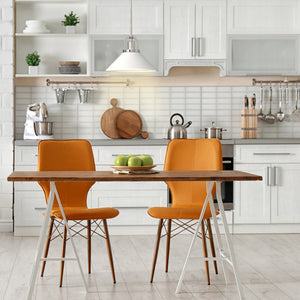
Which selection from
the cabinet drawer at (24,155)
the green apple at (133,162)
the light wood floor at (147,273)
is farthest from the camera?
the cabinet drawer at (24,155)

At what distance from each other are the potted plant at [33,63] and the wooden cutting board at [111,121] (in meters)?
0.78

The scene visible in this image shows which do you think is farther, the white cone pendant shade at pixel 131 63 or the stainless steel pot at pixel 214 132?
the stainless steel pot at pixel 214 132

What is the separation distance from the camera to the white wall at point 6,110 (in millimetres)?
5195

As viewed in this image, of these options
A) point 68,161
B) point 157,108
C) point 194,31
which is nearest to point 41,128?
point 157,108

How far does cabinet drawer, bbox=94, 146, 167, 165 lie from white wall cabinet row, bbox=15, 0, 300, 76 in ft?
2.40

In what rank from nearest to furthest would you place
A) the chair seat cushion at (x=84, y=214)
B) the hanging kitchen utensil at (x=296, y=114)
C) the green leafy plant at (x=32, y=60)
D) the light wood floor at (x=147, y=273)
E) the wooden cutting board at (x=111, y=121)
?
the light wood floor at (x=147, y=273) → the chair seat cushion at (x=84, y=214) → the green leafy plant at (x=32, y=60) → the wooden cutting board at (x=111, y=121) → the hanging kitchen utensil at (x=296, y=114)

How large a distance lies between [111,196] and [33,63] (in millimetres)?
1466

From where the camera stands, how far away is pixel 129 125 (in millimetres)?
5578

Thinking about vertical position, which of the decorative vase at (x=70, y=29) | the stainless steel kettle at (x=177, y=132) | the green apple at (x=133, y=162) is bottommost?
the green apple at (x=133, y=162)

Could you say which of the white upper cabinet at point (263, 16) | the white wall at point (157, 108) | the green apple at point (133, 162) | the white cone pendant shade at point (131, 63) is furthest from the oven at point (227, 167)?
the green apple at point (133, 162)

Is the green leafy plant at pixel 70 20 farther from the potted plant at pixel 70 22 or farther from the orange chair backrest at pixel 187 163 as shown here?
the orange chair backrest at pixel 187 163

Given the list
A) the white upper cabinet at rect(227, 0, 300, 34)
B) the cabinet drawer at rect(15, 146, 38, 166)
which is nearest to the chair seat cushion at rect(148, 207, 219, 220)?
the cabinet drawer at rect(15, 146, 38, 166)

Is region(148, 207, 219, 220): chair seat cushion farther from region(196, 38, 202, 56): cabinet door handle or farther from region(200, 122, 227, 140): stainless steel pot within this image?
region(196, 38, 202, 56): cabinet door handle

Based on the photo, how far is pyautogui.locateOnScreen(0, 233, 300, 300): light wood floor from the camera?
128 inches
